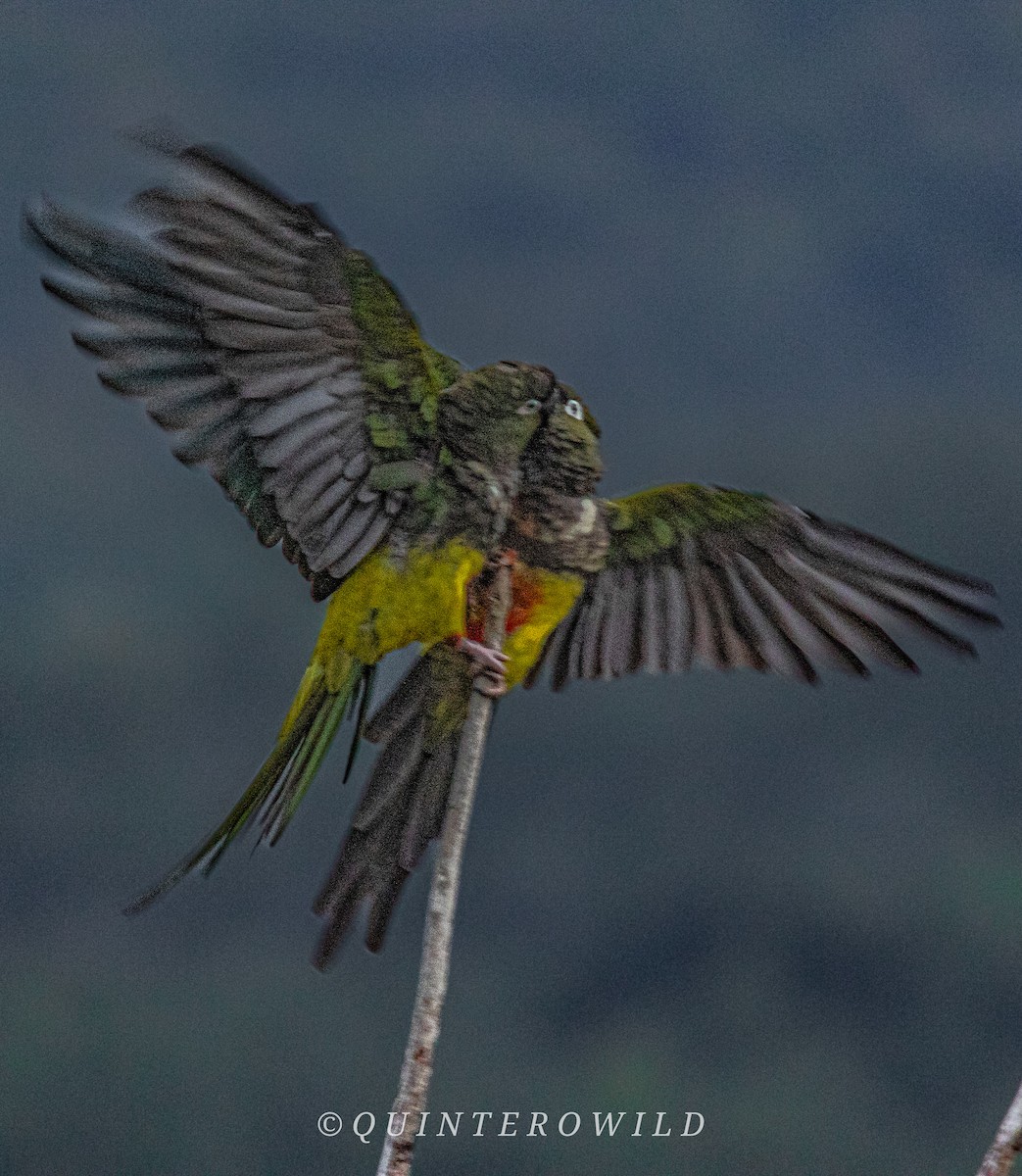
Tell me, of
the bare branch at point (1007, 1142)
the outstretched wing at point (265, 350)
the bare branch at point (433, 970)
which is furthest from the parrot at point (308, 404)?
the bare branch at point (1007, 1142)

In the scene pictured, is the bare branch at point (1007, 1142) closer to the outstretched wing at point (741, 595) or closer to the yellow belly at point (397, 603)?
the outstretched wing at point (741, 595)

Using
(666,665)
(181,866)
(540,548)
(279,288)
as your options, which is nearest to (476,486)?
(540,548)

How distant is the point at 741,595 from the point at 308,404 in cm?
74

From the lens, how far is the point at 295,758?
182 centimetres

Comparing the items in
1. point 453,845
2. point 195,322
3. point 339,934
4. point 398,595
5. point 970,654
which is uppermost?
point 195,322

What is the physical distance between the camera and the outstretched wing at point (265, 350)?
1.62 meters

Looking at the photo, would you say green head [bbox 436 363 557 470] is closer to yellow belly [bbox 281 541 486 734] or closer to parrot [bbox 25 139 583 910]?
parrot [bbox 25 139 583 910]

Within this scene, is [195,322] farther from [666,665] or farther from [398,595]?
[666,665]

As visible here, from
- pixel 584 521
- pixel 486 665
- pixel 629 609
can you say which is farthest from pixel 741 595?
pixel 486 665

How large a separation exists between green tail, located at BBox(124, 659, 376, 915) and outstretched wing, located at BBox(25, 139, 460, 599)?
0.58 ft

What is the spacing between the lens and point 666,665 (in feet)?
6.73

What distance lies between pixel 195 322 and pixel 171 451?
16 centimetres

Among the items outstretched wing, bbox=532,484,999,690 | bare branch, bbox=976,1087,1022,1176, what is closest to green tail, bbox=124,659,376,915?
outstretched wing, bbox=532,484,999,690

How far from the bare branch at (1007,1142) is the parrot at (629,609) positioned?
2.24 ft
